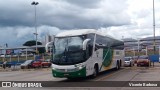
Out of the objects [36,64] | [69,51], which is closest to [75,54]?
[69,51]

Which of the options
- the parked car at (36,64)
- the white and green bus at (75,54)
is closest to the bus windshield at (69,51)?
the white and green bus at (75,54)

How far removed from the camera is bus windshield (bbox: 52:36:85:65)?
2064 cm

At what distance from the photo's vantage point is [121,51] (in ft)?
119

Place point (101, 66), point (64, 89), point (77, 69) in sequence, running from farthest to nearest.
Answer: point (101, 66) → point (77, 69) → point (64, 89)

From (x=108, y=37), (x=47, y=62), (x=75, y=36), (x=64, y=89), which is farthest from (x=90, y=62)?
(x=47, y=62)

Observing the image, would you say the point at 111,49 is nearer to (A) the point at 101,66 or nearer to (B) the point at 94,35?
(A) the point at 101,66

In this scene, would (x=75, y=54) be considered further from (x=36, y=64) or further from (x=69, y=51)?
(x=36, y=64)

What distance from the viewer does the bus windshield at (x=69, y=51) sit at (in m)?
20.6

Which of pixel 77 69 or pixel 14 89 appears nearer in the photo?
pixel 14 89

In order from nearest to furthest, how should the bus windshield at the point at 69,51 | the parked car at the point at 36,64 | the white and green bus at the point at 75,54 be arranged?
1. the white and green bus at the point at 75,54
2. the bus windshield at the point at 69,51
3. the parked car at the point at 36,64

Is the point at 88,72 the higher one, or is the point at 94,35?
the point at 94,35

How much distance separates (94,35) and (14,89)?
350 inches

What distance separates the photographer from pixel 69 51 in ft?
68.1

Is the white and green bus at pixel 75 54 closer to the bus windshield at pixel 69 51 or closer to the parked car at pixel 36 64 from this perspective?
the bus windshield at pixel 69 51
